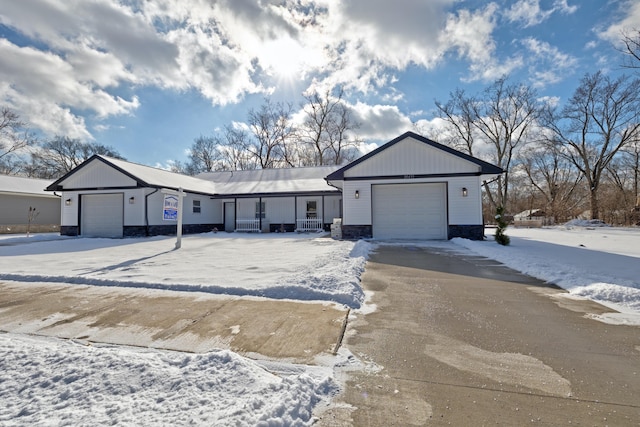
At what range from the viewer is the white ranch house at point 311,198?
1239 cm

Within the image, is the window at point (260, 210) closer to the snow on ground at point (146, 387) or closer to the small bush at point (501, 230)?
the small bush at point (501, 230)

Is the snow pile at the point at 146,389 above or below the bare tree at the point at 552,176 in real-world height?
below

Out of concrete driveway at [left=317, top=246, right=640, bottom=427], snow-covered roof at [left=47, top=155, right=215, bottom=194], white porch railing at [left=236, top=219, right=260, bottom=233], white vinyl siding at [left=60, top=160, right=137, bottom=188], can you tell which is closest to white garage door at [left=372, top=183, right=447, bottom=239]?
concrete driveway at [left=317, top=246, right=640, bottom=427]

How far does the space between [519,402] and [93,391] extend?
309 cm

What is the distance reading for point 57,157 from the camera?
41031mm

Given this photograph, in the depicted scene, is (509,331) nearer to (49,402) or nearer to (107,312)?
(49,402)

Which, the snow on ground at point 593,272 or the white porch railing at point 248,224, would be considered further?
the white porch railing at point 248,224

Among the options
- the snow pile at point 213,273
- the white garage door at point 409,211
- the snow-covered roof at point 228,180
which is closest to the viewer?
the snow pile at point 213,273

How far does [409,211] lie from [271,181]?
37.4ft

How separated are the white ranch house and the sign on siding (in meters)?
0.37

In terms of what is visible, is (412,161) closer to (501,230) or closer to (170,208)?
(501,230)

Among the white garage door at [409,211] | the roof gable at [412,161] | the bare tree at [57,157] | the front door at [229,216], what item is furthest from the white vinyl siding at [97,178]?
the bare tree at [57,157]

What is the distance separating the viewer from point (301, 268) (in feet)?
20.3

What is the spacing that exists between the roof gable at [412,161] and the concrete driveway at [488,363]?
8414mm
